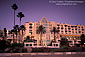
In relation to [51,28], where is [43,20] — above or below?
above

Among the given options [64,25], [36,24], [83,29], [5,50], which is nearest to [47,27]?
[36,24]

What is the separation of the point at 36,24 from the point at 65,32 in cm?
2428

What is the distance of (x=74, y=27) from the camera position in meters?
85.3

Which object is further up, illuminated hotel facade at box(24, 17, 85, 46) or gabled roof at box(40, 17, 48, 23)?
gabled roof at box(40, 17, 48, 23)

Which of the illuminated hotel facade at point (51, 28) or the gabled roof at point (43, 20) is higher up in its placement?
the gabled roof at point (43, 20)

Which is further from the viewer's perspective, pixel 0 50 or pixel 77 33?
pixel 77 33

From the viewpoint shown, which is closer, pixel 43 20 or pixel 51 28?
pixel 43 20

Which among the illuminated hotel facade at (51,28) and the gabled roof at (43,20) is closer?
the illuminated hotel facade at (51,28)

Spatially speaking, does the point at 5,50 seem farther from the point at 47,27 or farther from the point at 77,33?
the point at 77,33

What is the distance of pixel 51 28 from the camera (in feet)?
244

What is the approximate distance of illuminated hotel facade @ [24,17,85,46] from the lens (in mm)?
62188

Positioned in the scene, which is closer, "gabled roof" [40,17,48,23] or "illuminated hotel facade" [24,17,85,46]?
"illuminated hotel facade" [24,17,85,46]

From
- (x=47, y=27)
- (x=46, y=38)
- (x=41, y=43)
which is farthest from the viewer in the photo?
(x=47, y=27)

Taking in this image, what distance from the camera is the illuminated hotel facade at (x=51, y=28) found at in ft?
204
